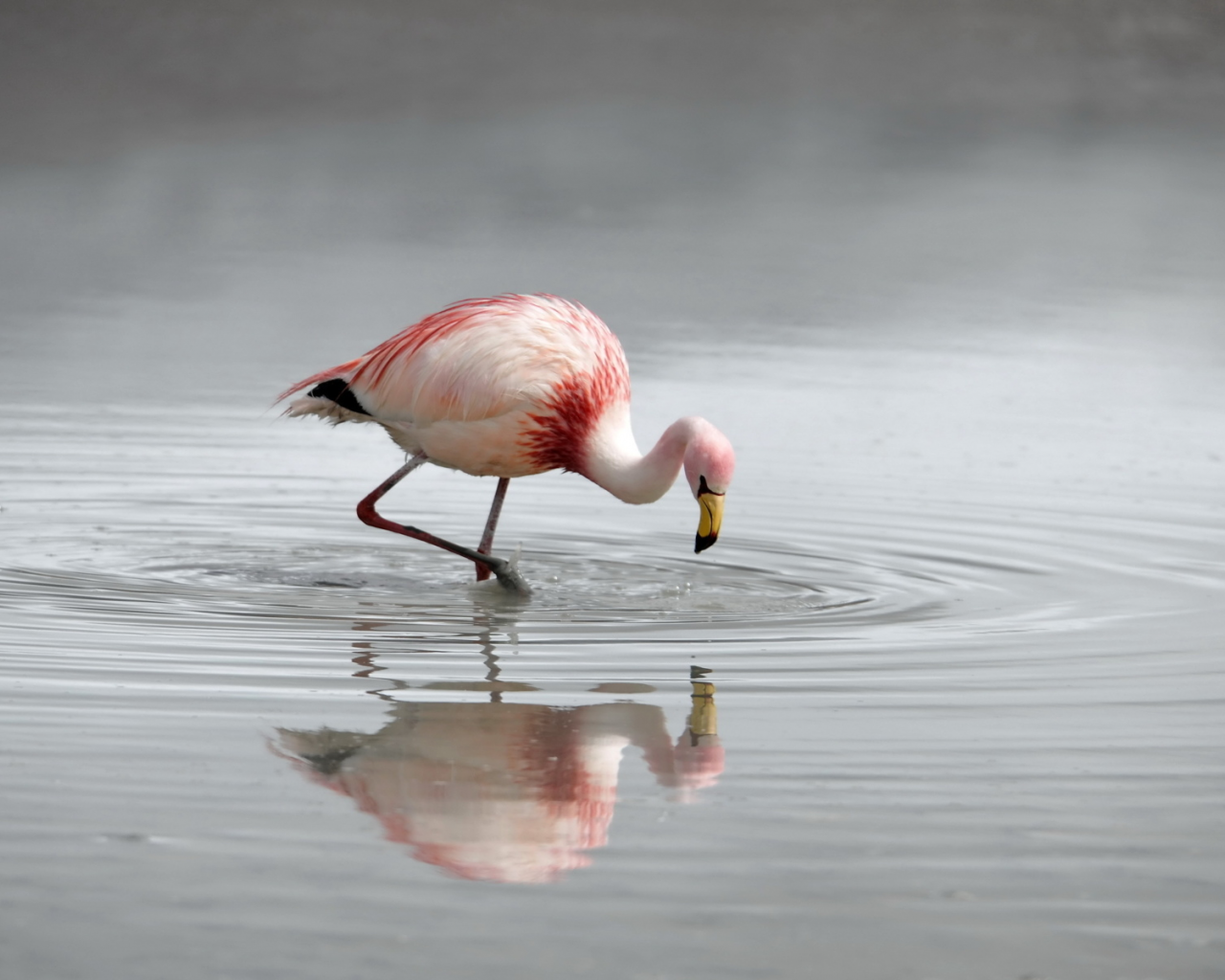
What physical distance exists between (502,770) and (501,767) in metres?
0.03

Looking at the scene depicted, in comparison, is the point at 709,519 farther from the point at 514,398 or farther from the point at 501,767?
the point at 501,767

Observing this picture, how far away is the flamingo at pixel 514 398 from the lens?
7.44 meters

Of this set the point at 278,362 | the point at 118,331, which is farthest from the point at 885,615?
the point at 118,331

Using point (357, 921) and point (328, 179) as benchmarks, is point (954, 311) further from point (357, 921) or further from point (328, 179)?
point (357, 921)

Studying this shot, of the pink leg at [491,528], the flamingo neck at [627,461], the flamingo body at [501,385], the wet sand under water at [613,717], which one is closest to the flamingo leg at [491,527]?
→ the pink leg at [491,528]

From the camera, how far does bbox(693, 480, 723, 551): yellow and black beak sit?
6895 millimetres

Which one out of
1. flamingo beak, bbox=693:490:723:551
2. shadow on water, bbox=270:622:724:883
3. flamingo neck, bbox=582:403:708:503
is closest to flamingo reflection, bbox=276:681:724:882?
shadow on water, bbox=270:622:724:883

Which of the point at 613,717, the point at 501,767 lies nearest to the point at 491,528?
the point at 613,717

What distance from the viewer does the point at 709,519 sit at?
6902mm

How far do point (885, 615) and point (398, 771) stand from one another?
2.71 metres

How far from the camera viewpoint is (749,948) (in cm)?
357

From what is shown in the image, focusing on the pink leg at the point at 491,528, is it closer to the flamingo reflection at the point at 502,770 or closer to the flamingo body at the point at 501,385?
the flamingo body at the point at 501,385

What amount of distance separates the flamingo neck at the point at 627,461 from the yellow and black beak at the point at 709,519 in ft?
0.99

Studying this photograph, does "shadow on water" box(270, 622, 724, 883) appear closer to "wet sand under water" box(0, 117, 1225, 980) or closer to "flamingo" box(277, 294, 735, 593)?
"wet sand under water" box(0, 117, 1225, 980)
